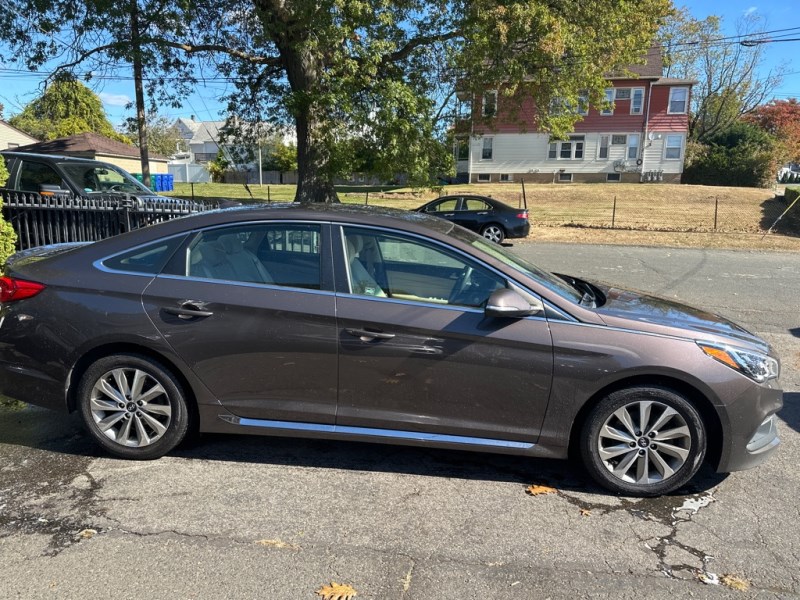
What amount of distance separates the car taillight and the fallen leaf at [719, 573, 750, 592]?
4.14m

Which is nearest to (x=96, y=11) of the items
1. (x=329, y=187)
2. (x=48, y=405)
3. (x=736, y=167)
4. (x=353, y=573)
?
(x=329, y=187)

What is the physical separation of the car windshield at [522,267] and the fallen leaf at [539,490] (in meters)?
1.13

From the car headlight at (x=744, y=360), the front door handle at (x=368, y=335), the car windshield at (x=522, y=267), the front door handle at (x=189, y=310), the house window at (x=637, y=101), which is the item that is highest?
the house window at (x=637, y=101)

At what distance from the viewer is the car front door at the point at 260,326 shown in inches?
138

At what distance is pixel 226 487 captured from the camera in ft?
11.5

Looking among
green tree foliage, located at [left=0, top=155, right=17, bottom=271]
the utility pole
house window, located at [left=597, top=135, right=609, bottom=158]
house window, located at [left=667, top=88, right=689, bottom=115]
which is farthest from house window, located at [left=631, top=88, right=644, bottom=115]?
green tree foliage, located at [left=0, top=155, right=17, bottom=271]

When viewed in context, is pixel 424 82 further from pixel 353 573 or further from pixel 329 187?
pixel 353 573

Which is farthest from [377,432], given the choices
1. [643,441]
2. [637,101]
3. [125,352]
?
[637,101]

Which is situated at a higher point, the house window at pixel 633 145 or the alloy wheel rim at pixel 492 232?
the house window at pixel 633 145

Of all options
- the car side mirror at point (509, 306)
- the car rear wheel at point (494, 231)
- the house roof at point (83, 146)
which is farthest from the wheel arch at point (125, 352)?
the house roof at point (83, 146)

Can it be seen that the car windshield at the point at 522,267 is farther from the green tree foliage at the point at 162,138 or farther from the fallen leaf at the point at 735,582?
the green tree foliage at the point at 162,138

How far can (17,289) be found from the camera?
381cm

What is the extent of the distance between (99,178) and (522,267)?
1054cm

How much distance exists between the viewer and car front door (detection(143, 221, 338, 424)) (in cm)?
351
